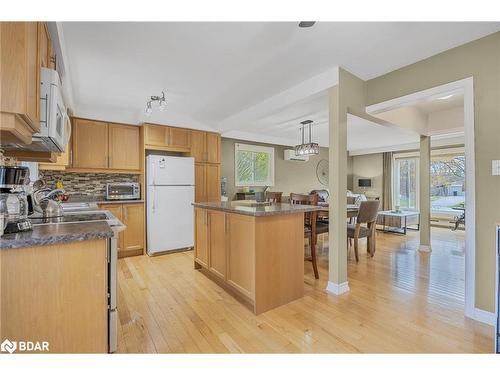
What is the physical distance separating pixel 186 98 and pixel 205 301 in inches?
104

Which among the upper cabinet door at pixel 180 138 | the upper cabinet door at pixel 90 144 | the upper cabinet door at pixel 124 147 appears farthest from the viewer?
the upper cabinet door at pixel 180 138

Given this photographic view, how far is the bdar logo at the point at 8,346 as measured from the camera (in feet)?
3.35

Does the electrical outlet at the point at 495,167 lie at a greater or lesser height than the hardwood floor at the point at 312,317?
greater

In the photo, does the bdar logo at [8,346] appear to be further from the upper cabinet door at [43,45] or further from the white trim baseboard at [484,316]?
the white trim baseboard at [484,316]

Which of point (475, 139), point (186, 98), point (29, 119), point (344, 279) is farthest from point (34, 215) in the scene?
point (475, 139)

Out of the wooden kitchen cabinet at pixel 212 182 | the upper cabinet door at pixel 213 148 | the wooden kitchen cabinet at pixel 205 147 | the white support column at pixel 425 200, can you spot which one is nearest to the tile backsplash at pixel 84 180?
the wooden kitchen cabinet at pixel 205 147

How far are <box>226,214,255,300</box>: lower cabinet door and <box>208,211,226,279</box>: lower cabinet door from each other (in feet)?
0.34

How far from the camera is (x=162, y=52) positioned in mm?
2201

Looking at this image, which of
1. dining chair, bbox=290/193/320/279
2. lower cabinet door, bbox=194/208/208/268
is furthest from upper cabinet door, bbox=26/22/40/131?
dining chair, bbox=290/193/320/279

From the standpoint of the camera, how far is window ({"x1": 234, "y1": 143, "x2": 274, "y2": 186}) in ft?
18.2

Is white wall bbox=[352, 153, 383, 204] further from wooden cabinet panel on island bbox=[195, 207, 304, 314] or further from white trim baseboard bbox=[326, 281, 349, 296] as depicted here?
wooden cabinet panel on island bbox=[195, 207, 304, 314]

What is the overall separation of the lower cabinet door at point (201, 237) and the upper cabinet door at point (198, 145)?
1.60 m

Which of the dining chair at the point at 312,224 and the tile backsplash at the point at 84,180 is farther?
the tile backsplash at the point at 84,180

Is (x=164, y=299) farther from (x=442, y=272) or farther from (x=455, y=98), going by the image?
(x=455, y=98)
